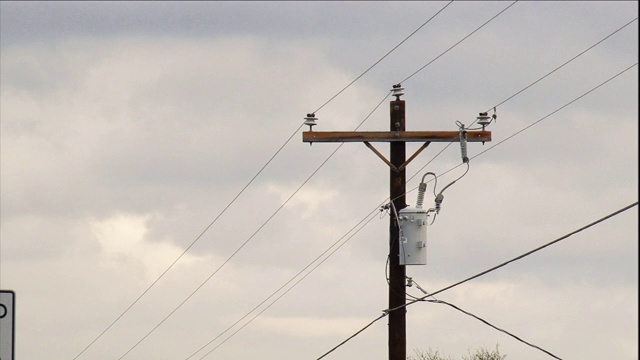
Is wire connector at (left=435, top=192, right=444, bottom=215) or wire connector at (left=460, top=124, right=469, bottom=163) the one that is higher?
wire connector at (left=460, top=124, right=469, bottom=163)

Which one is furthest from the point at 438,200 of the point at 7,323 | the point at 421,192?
the point at 7,323

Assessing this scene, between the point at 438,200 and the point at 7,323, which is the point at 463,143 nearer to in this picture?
the point at 438,200

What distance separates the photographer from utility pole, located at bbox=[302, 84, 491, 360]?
2229 cm

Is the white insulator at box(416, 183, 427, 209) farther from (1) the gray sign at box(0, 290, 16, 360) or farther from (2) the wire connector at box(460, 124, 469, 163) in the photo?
(1) the gray sign at box(0, 290, 16, 360)

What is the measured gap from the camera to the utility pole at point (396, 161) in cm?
2229

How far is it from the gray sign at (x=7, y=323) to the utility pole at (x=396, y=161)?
11580 mm

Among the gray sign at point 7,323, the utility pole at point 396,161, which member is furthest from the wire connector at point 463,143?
the gray sign at point 7,323

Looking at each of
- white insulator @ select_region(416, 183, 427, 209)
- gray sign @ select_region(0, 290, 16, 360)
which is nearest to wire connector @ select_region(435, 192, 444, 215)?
white insulator @ select_region(416, 183, 427, 209)

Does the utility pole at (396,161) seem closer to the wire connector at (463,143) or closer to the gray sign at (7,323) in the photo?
the wire connector at (463,143)

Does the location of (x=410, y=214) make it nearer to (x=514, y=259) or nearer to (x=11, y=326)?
(x=514, y=259)

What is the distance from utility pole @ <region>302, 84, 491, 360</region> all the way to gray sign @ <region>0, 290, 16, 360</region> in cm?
1158

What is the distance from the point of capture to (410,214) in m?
22.0

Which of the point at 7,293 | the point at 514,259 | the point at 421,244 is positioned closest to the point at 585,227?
the point at 514,259

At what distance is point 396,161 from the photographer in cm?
2253
